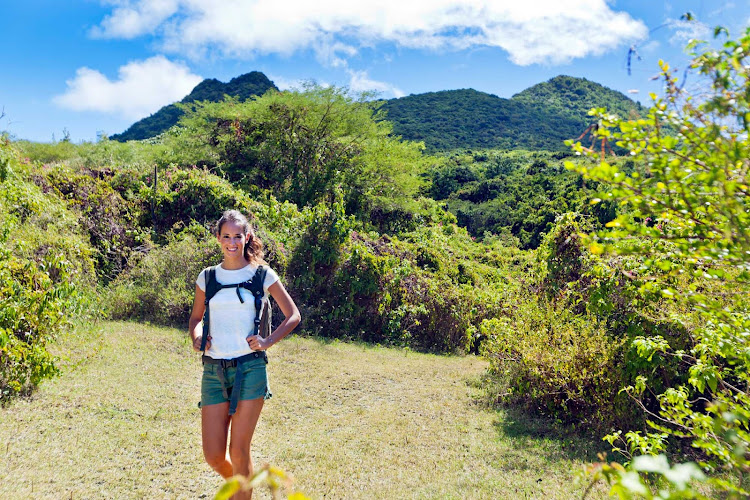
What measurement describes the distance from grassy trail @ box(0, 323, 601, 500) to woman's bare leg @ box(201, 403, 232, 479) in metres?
1.14

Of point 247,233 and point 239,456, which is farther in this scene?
point 247,233

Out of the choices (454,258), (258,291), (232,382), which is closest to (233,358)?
(232,382)

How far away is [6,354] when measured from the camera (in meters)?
5.07

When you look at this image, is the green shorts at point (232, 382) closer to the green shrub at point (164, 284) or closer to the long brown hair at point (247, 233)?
the long brown hair at point (247, 233)

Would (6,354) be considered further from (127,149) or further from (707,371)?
(127,149)

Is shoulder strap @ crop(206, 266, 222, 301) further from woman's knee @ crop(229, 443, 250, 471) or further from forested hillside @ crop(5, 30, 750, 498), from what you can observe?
forested hillside @ crop(5, 30, 750, 498)

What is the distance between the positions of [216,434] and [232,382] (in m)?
0.30

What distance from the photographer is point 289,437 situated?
5.16 metres

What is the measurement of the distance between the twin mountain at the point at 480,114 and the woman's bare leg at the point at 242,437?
3693 centimetres

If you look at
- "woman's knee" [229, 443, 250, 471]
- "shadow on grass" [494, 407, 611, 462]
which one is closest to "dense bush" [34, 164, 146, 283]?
"shadow on grass" [494, 407, 611, 462]

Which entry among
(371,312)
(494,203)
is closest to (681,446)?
(371,312)

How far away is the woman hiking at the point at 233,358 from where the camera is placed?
296 centimetres

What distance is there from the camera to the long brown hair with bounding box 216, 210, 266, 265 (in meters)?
3.25

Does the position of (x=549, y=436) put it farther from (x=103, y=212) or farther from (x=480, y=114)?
(x=480, y=114)
